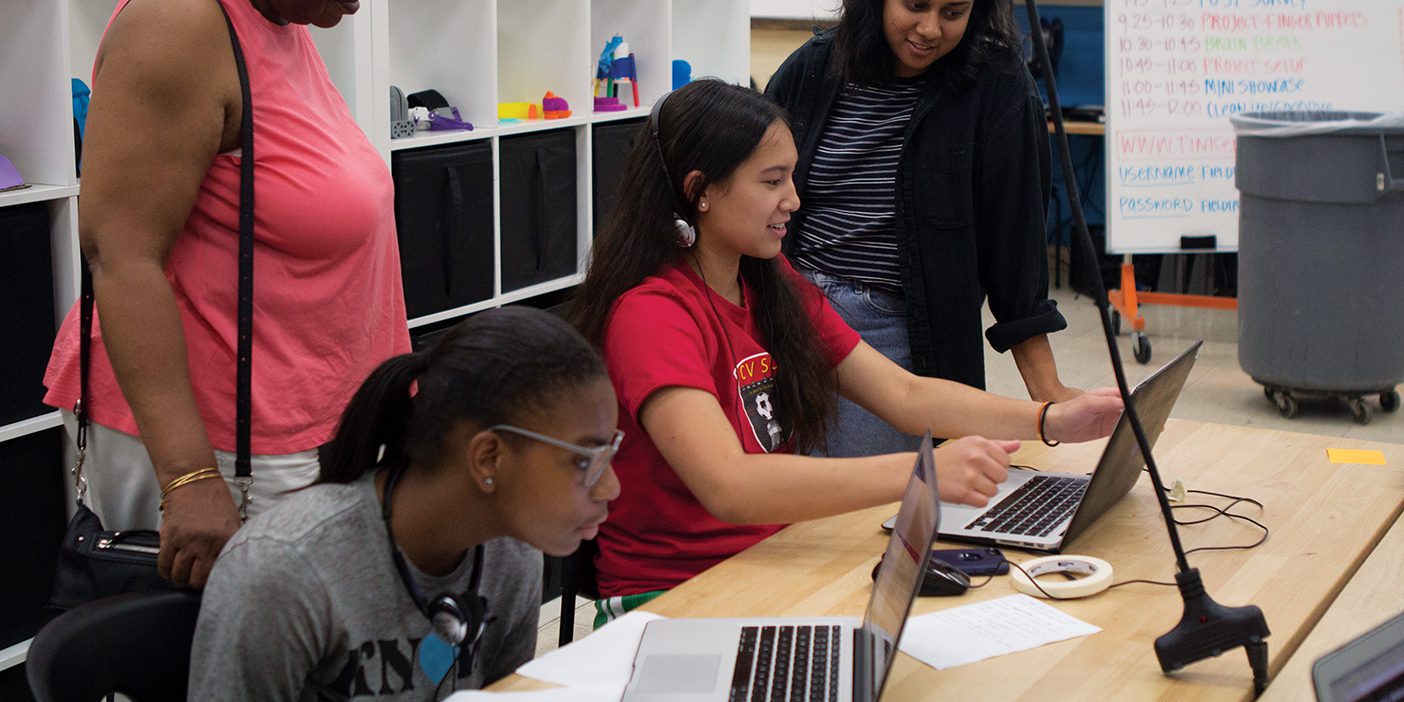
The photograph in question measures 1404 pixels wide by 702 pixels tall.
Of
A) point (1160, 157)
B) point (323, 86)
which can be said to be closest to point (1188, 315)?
point (1160, 157)

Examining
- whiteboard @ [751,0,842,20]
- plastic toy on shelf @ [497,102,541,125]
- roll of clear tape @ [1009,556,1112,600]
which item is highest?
whiteboard @ [751,0,842,20]

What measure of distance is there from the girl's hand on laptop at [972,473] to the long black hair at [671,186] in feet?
1.34

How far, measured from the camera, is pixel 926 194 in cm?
235

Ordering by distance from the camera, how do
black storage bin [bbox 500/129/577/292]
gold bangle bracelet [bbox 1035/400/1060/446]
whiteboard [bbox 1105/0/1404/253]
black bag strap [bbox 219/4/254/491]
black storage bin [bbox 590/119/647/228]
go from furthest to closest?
whiteboard [bbox 1105/0/1404/253] → black storage bin [bbox 590/119/647/228] → black storage bin [bbox 500/129/577/292] → gold bangle bracelet [bbox 1035/400/1060/446] → black bag strap [bbox 219/4/254/491]

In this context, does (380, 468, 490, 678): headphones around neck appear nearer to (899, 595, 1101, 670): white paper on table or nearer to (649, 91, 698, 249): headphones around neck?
(899, 595, 1101, 670): white paper on table

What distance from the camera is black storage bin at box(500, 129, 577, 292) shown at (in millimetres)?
3254

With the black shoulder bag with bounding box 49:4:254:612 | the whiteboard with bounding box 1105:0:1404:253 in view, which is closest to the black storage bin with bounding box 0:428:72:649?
the black shoulder bag with bounding box 49:4:254:612

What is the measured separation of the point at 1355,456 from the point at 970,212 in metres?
0.70

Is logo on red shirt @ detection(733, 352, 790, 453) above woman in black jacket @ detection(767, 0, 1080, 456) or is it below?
below

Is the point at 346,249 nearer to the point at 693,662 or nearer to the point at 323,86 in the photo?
the point at 323,86

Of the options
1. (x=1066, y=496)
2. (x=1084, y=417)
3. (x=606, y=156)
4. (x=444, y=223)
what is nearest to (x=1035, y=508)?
(x=1066, y=496)

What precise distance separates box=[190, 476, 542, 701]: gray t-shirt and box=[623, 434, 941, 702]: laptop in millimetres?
205

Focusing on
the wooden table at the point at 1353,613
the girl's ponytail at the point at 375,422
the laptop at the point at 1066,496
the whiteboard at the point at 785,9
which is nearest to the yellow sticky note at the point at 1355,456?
the wooden table at the point at 1353,613

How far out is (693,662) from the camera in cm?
135
